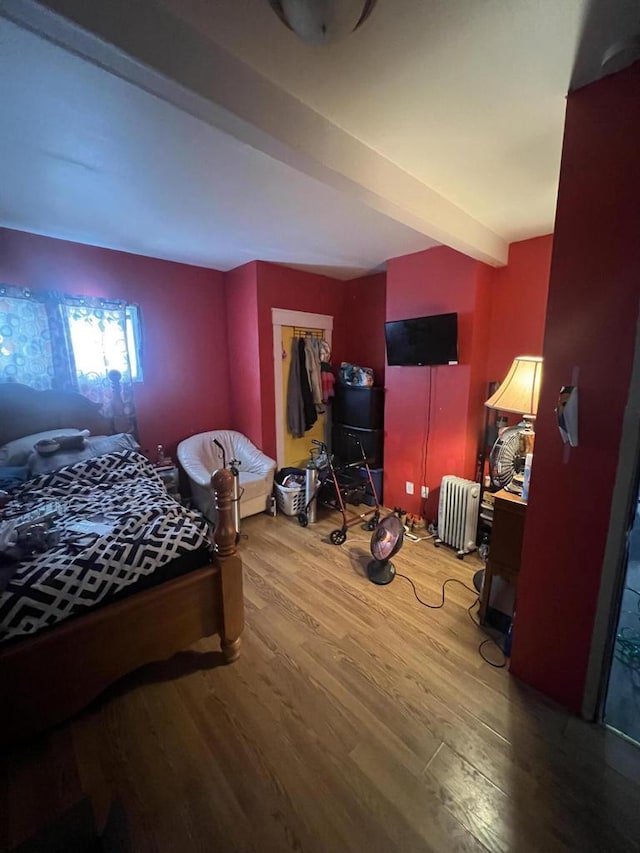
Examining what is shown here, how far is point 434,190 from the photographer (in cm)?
193

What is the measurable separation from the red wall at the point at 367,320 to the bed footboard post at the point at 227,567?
8.40ft

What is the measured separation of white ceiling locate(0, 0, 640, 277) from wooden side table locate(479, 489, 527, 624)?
1620 mm

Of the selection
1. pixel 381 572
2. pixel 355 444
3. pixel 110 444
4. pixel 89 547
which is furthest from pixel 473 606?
pixel 110 444

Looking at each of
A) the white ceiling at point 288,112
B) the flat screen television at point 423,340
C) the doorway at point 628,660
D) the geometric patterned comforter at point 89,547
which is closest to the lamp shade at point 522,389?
the doorway at point 628,660

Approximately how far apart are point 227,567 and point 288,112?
1912 millimetres

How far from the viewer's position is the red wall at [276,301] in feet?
10.7

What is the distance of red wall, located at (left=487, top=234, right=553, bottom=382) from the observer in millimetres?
2521

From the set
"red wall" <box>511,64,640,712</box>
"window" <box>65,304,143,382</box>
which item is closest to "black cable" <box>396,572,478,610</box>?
"red wall" <box>511,64,640,712</box>

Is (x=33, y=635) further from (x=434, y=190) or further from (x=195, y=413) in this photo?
(x=434, y=190)

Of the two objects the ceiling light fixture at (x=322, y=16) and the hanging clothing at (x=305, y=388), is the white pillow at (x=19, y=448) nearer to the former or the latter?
the hanging clothing at (x=305, y=388)

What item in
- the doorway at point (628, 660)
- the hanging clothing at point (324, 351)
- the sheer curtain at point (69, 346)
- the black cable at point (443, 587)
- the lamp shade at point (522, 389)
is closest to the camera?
the doorway at point (628, 660)

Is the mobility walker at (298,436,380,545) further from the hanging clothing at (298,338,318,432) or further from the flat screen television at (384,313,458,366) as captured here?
the flat screen television at (384,313,458,366)

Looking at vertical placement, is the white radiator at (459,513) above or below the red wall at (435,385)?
below

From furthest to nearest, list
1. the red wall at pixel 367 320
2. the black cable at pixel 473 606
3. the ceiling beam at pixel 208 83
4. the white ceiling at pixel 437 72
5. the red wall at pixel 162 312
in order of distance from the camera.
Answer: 1. the red wall at pixel 367 320
2. the red wall at pixel 162 312
3. the black cable at pixel 473 606
4. the white ceiling at pixel 437 72
5. the ceiling beam at pixel 208 83
